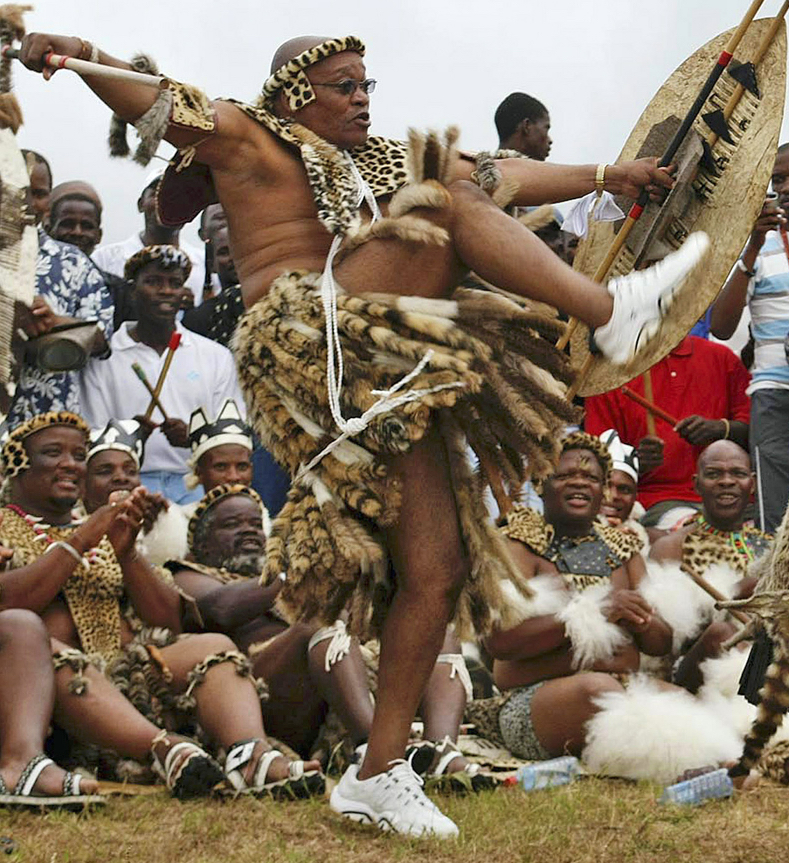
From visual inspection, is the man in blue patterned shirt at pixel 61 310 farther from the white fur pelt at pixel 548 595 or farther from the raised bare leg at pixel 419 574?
the raised bare leg at pixel 419 574

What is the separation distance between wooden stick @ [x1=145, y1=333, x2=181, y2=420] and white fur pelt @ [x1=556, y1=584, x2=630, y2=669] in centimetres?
238

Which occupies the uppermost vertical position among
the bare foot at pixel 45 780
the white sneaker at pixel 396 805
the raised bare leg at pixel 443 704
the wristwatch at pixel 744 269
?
the wristwatch at pixel 744 269

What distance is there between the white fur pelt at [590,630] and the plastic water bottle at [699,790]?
37.2 inches

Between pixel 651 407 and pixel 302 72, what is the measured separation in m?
3.83

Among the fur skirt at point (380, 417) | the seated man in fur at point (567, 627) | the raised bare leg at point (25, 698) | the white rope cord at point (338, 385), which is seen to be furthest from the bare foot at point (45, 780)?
the seated man in fur at point (567, 627)

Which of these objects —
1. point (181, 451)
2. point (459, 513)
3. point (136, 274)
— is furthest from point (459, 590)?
point (136, 274)

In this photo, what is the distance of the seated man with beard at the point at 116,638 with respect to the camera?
5.01 m

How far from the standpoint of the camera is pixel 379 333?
13.6ft

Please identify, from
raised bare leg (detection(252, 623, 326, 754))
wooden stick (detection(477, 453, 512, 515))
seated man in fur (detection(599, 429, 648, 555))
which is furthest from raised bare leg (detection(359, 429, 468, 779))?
seated man in fur (detection(599, 429, 648, 555))

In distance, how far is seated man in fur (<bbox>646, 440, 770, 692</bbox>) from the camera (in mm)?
6215

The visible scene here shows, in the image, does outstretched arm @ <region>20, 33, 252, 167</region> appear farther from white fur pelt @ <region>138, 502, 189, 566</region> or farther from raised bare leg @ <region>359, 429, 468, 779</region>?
white fur pelt @ <region>138, 502, 189, 566</region>

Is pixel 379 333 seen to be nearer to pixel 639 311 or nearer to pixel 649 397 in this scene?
pixel 639 311

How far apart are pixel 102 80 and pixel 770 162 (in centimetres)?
214

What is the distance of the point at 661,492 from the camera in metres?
7.68
